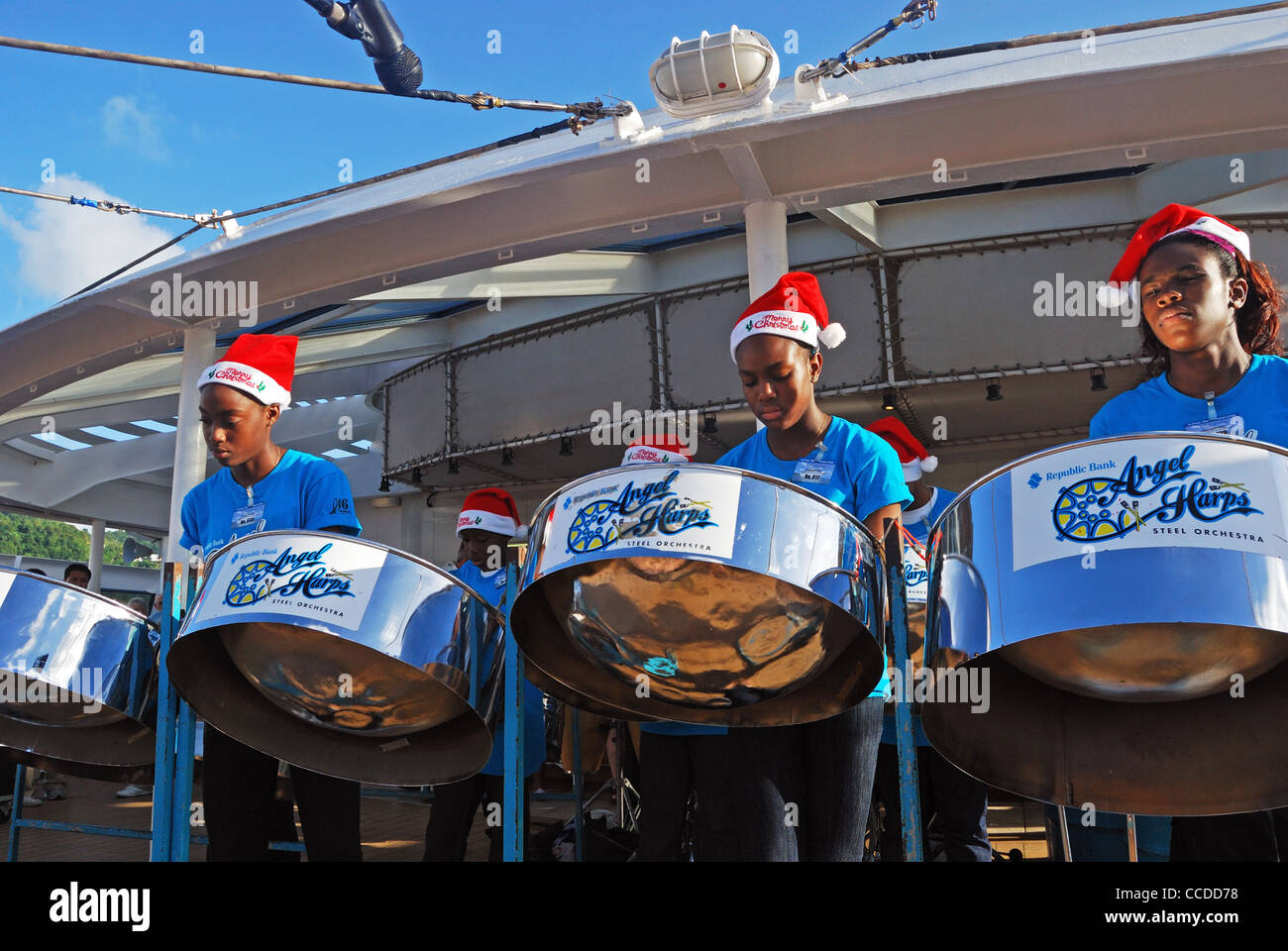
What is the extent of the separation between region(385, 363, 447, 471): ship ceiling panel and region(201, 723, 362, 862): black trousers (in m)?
5.61

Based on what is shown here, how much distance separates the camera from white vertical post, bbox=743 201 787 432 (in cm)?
388

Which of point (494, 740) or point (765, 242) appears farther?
point (765, 242)

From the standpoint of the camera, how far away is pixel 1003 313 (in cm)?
537

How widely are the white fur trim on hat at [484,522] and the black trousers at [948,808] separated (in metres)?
1.33

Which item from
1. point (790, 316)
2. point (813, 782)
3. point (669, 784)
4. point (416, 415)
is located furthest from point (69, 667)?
point (416, 415)

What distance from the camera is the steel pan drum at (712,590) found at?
4.08 ft

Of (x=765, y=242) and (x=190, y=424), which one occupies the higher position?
(x=765, y=242)

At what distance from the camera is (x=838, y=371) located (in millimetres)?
5629

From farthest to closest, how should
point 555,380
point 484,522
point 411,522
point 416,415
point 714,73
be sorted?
point 411,522 < point 416,415 < point 555,380 < point 714,73 < point 484,522

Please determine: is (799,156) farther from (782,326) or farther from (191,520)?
(191,520)

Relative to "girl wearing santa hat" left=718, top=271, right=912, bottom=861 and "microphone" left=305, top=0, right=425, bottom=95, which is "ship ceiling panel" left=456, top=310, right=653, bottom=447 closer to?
"microphone" left=305, top=0, right=425, bottom=95

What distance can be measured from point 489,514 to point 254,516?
1.39 meters

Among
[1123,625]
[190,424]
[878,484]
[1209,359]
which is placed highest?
[190,424]
